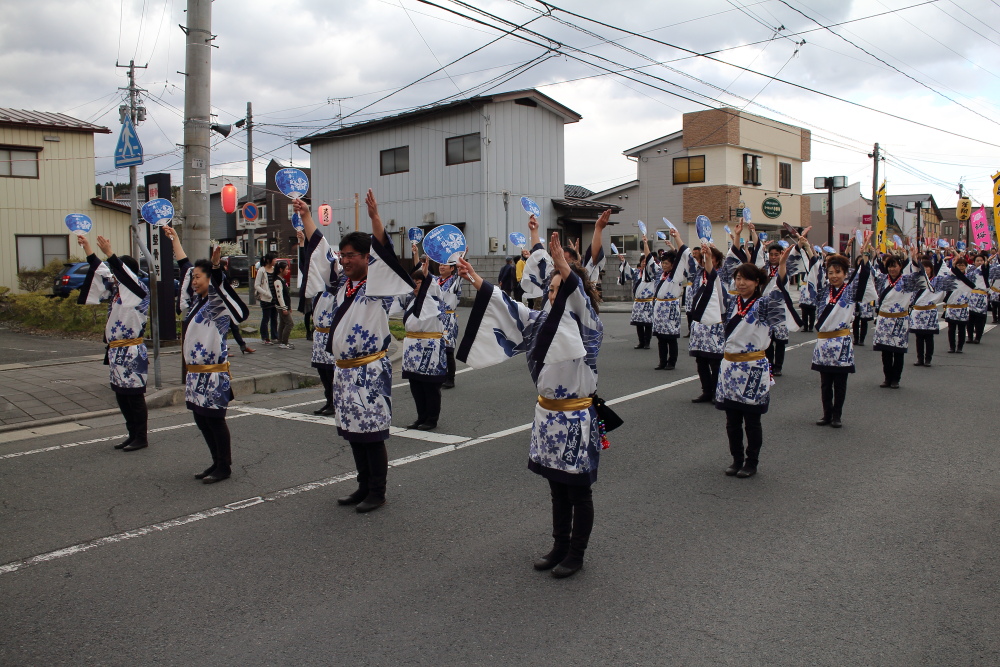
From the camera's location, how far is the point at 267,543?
4.58 metres

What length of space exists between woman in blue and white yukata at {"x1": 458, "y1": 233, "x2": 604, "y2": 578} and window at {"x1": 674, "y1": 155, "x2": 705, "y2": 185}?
32954mm

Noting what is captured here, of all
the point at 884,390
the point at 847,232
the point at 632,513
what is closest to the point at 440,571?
the point at 632,513

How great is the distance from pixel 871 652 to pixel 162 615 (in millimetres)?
3413

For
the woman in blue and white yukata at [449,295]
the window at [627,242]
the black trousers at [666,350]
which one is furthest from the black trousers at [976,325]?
the window at [627,242]

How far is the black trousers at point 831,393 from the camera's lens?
7703 mm

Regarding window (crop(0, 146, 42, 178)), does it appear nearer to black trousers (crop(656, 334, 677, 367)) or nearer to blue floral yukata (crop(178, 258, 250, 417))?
blue floral yukata (crop(178, 258, 250, 417))

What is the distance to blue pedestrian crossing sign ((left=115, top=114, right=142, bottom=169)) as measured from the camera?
9258 millimetres

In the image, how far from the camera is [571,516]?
425cm

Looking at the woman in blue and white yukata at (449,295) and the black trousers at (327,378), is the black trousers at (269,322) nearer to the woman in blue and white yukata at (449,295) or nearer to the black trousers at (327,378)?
the woman in blue and white yukata at (449,295)

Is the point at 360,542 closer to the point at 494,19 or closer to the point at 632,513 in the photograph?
the point at 632,513

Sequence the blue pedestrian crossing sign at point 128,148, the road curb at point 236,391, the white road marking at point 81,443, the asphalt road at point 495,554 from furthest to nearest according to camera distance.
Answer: the blue pedestrian crossing sign at point 128,148 < the road curb at point 236,391 < the white road marking at point 81,443 < the asphalt road at point 495,554

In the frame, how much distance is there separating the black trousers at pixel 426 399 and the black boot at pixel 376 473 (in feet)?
8.48

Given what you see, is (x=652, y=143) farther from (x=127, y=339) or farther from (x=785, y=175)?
(x=127, y=339)

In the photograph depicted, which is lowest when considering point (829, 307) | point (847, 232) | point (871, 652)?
point (871, 652)
